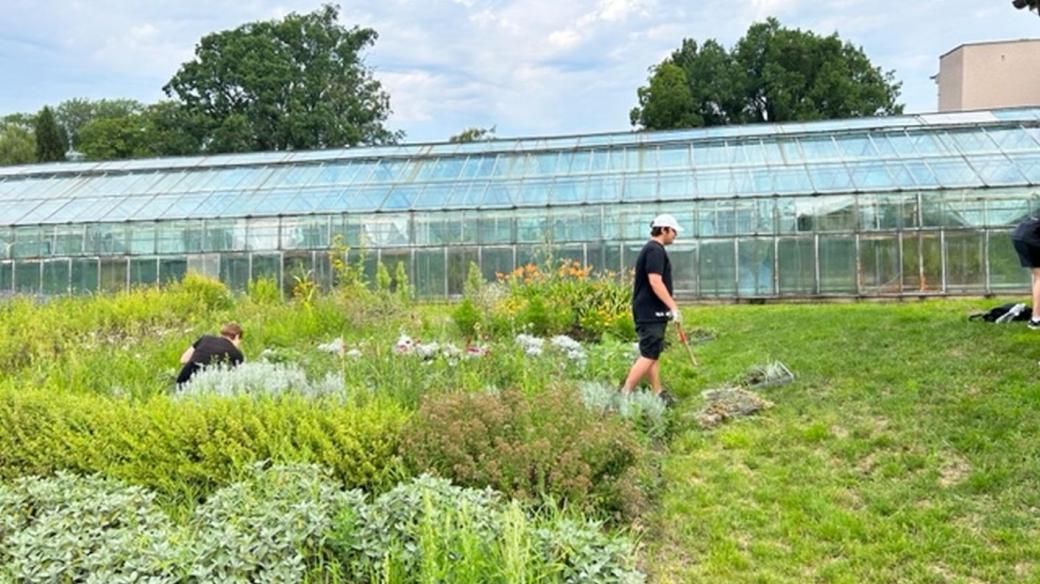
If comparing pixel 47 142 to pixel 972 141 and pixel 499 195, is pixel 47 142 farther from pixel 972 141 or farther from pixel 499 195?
pixel 972 141

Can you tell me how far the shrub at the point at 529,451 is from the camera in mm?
3963

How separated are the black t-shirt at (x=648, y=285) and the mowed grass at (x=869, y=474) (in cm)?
86

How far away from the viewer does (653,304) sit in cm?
634

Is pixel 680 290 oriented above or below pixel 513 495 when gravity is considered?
above

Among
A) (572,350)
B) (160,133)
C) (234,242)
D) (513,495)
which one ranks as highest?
(160,133)

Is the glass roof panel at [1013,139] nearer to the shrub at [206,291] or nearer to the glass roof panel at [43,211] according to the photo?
the shrub at [206,291]

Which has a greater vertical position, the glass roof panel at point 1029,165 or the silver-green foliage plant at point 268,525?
the glass roof panel at point 1029,165

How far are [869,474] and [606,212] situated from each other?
12.7 meters

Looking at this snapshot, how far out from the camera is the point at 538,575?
2.94 meters

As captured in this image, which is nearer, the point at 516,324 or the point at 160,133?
the point at 516,324

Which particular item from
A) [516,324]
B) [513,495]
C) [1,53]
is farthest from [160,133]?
[513,495]

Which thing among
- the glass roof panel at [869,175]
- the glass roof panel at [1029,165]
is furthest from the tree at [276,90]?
the glass roof panel at [1029,165]

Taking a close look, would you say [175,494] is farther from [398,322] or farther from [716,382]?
[398,322]

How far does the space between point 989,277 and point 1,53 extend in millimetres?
22591
